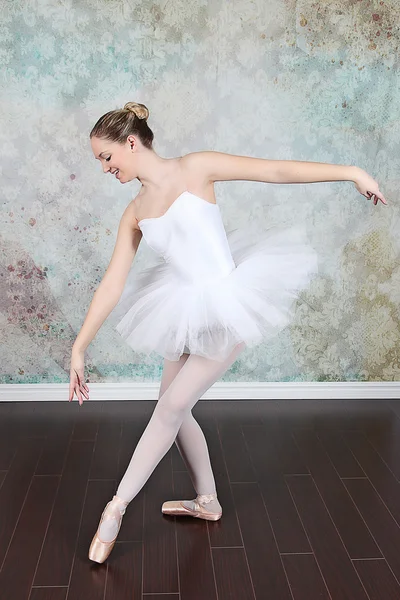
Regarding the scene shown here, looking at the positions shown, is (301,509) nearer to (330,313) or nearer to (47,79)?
(330,313)

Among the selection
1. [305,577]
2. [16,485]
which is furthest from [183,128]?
[305,577]

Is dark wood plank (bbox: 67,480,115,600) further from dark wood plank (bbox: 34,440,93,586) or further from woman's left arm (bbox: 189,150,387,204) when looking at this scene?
woman's left arm (bbox: 189,150,387,204)

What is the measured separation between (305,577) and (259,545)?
8.2 inches

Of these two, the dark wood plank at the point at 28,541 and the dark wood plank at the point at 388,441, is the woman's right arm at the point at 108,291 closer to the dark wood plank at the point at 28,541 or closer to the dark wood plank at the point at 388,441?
the dark wood plank at the point at 28,541

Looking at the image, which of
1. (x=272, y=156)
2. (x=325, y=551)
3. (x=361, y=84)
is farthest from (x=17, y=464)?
(x=361, y=84)

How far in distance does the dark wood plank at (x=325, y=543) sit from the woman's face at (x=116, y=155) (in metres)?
1.40

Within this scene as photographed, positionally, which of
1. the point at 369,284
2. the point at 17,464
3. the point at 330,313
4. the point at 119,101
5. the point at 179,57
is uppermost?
the point at 179,57

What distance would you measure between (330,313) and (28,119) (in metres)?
1.76

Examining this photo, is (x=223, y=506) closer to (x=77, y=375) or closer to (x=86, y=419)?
(x=77, y=375)

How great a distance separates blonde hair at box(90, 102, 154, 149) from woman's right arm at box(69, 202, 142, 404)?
0.25 meters

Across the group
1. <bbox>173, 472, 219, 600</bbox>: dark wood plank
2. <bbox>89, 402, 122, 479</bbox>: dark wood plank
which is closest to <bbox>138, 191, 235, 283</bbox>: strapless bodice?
<bbox>173, 472, 219, 600</bbox>: dark wood plank

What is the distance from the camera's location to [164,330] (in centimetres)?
210

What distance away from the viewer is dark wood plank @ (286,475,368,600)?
2078 mm

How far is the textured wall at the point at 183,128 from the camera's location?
9.69 ft
